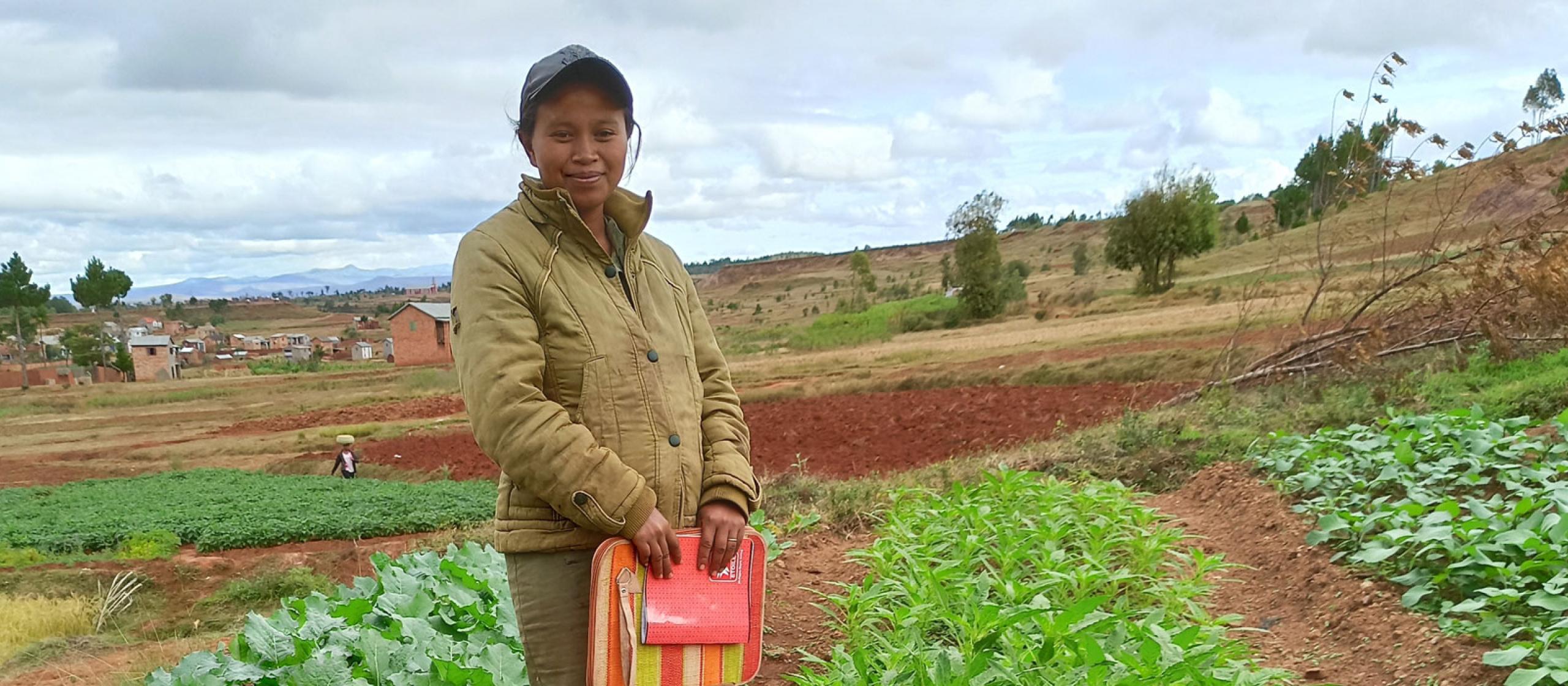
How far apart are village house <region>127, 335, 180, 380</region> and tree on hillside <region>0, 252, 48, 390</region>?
12.3ft

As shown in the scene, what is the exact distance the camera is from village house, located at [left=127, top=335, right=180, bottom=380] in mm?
44531

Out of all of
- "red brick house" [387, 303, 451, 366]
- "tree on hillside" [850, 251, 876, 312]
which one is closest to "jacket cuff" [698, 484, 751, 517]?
"red brick house" [387, 303, 451, 366]

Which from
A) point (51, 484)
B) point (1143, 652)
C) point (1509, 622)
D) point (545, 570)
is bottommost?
point (51, 484)

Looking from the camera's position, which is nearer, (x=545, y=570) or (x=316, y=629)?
(x=545, y=570)

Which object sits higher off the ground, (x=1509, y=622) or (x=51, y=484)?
(x=1509, y=622)

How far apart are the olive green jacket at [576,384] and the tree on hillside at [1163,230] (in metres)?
29.2

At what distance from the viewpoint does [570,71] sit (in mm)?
1594

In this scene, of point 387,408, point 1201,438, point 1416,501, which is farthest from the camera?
point 387,408

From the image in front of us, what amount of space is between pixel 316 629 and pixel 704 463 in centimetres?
164

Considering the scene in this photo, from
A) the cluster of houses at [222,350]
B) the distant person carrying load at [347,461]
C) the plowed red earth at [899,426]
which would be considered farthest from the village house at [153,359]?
the distant person carrying load at [347,461]

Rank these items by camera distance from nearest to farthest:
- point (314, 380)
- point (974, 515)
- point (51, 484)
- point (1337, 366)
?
point (974, 515)
point (1337, 366)
point (51, 484)
point (314, 380)

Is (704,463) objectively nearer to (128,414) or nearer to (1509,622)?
(1509,622)

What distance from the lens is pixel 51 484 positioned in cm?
1708

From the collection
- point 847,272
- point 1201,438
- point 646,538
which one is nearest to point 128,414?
point 1201,438
